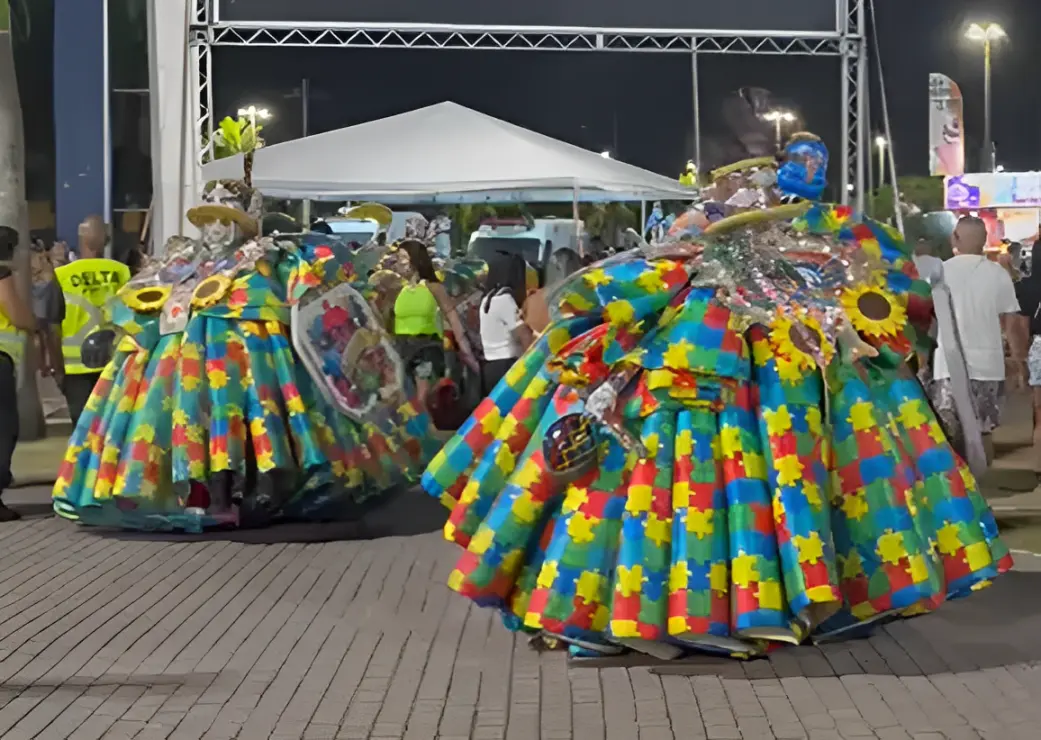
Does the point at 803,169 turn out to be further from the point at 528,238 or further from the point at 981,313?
the point at 528,238

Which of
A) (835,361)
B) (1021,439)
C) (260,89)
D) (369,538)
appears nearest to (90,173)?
(260,89)

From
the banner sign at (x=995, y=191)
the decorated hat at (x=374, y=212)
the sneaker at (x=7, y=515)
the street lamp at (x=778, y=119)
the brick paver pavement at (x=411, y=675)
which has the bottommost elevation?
the brick paver pavement at (x=411, y=675)

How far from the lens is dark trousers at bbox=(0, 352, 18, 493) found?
26.0 feet

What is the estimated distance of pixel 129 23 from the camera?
12023 millimetres

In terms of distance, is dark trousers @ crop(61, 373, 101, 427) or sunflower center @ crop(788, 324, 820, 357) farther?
dark trousers @ crop(61, 373, 101, 427)

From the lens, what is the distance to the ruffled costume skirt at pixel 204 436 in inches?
273

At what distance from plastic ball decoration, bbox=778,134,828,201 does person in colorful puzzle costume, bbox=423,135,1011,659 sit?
5.4 inches

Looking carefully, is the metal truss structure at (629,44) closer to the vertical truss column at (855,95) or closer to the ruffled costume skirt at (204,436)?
the vertical truss column at (855,95)

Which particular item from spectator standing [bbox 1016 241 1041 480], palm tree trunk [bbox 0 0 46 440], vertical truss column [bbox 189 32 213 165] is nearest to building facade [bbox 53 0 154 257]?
vertical truss column [bbox 189 32 213 165]

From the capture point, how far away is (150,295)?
290 inches

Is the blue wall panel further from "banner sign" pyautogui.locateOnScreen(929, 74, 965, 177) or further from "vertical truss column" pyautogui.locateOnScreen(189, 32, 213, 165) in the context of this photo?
"banner sign" pyautogui.locateOnScreen(929, 74, 965, 177)

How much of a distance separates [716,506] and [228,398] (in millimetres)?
3347

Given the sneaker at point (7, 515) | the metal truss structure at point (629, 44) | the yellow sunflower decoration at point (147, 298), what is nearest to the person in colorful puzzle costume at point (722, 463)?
the yellow sunflower decoration at point (147, 298)

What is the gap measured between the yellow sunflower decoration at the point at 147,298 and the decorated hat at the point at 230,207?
413 millimetres
